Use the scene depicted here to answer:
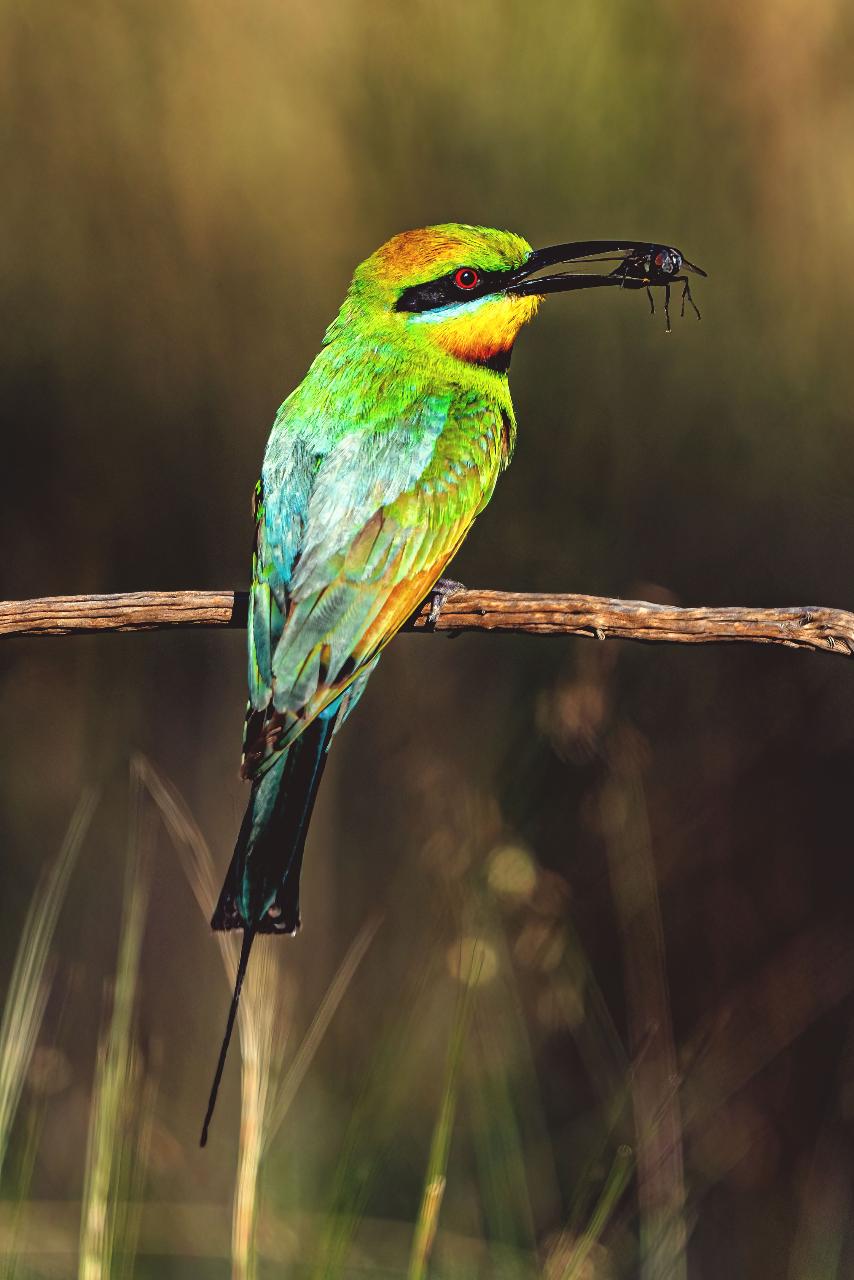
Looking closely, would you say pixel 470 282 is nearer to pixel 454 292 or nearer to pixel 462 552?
pixel 454 292

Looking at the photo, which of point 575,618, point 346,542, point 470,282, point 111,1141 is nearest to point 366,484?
point 346,542

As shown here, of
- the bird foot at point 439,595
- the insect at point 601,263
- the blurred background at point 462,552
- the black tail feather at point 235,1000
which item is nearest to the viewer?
the black tail feather at point 235,1000

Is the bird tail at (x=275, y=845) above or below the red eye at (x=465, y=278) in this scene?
below

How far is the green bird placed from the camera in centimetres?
231

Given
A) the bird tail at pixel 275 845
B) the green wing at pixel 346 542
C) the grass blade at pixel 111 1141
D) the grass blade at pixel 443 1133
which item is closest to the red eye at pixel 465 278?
the green wing at pixel 346 542

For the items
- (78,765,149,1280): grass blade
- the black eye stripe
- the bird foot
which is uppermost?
the black eye stripe

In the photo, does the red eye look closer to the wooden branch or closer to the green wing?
the green wing

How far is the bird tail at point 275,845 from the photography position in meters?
2.26

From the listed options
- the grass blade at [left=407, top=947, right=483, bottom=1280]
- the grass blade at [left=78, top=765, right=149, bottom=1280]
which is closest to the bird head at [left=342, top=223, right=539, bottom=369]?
the grass blade at [left=78, top=765, right=149, bottom=1280]

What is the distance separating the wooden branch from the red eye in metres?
0.92

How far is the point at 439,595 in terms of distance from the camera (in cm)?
265

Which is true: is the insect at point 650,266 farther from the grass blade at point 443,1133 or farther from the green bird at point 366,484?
the grass blade at point 443,1133

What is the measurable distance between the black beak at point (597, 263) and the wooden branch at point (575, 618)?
3.05ft

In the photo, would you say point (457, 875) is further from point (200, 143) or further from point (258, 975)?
point (200, 143)
